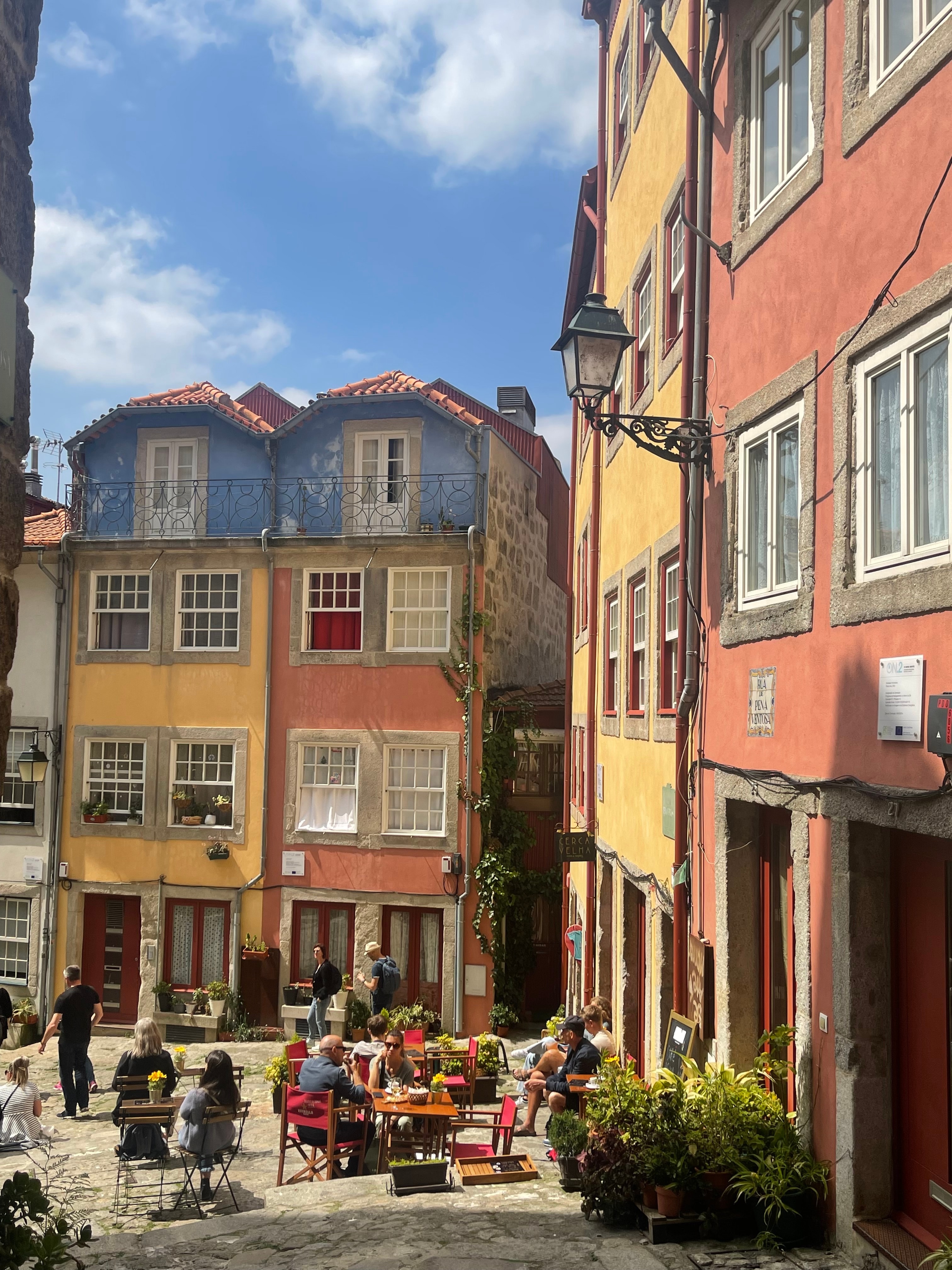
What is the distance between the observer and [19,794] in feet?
66.5

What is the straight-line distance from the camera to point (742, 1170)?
19.1 ft

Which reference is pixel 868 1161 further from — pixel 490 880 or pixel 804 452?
pixel 490 880

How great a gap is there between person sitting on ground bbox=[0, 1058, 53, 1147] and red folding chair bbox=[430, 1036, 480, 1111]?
4.04 m

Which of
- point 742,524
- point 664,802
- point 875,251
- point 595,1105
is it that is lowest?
point 595,1105

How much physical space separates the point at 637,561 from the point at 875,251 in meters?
5.56

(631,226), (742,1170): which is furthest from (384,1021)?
(631,226)

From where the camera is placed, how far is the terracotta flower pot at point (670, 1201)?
5.97 metres

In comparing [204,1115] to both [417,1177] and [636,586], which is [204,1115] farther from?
[636,586]

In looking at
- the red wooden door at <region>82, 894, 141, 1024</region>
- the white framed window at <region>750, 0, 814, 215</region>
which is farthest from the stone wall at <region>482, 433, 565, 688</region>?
the white framed window at <region>750, 0, 814, 215</region>

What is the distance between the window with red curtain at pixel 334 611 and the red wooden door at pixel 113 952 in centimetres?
573

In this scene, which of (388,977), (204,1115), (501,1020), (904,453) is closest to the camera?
(904,453)

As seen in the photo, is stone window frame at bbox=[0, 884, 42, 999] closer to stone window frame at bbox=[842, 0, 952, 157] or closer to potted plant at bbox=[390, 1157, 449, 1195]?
potted plant at bbox=[390, 1157, 449, 1195]

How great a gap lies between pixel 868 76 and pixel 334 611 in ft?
48.6

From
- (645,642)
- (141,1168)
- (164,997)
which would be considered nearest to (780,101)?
(645,642)
